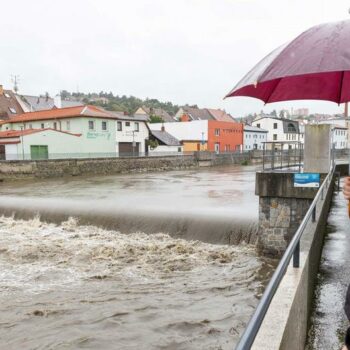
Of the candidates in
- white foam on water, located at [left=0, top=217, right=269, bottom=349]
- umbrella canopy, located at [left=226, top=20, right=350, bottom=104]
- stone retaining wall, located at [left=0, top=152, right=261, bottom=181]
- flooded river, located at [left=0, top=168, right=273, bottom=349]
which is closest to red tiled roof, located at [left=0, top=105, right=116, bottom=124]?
stone retaining wall, located at [left=0, top=152, right=261, bottom=181]

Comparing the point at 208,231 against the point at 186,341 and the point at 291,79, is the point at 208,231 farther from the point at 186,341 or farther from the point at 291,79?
the point at 291,79

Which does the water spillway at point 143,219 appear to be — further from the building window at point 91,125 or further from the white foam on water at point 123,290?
the building window at point 91,125

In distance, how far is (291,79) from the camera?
3375mm

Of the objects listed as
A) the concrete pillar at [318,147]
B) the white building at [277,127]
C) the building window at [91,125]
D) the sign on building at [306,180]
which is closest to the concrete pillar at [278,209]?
the sign on building at [306,180]

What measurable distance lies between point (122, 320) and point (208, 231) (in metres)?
5.58

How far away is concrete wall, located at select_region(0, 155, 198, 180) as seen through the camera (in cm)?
2678

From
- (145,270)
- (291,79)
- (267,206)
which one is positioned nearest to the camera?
(291,79)

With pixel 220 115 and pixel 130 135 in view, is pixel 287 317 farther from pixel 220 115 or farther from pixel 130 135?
pixel 220 115

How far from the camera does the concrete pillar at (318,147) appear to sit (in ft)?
33.3

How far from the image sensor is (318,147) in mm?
10203

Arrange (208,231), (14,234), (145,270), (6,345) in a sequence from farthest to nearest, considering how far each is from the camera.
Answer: (14,234), (208,231), (145,270), (6,345)

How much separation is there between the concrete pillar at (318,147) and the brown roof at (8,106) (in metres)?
46.0

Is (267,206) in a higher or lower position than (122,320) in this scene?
higher

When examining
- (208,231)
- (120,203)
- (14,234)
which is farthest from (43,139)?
(208,231)
